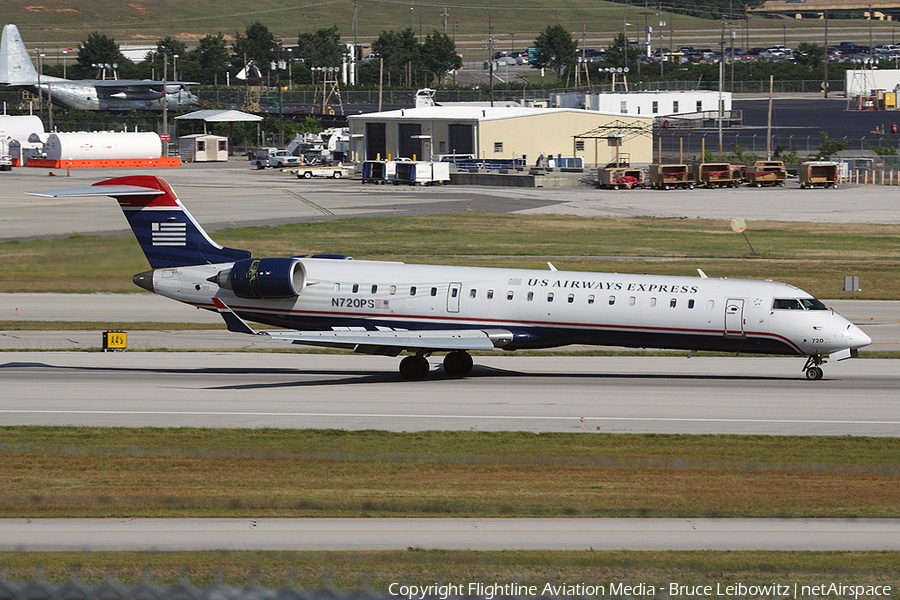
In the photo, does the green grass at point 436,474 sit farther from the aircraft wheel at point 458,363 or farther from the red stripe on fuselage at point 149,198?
the red stripe on fuselage at point 149,198

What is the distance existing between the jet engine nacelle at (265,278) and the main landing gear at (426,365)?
394cm

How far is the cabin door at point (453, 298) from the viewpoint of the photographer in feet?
104

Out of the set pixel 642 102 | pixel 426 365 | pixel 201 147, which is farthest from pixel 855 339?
pixel 642 102

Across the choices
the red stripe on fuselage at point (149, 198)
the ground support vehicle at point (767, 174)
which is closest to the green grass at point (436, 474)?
the red stripe on fuselage at point (149, 198)

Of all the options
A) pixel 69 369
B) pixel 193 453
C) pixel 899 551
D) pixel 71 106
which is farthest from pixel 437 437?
pixel 71 106

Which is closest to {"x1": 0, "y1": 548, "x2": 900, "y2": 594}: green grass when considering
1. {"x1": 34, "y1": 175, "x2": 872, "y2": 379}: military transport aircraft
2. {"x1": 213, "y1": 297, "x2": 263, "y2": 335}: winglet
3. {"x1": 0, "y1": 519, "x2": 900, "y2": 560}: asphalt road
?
{"x1": 0, "y1": 519, "x2": 900, "y2": 560}: asphalt road

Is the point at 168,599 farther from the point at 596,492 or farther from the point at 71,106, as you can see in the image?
the point at 71,106

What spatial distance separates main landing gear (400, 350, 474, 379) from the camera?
106 ft

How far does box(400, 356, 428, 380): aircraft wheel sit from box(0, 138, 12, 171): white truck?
113184 mm

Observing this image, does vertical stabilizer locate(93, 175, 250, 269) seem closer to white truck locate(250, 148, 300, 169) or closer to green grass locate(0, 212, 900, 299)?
green grass locate(0, 212, 900, 299)

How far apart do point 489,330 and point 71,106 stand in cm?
16594

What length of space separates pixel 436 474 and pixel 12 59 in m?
180

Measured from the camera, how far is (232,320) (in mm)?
30547

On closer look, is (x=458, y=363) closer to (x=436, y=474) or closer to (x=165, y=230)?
(x=165, y=230)
